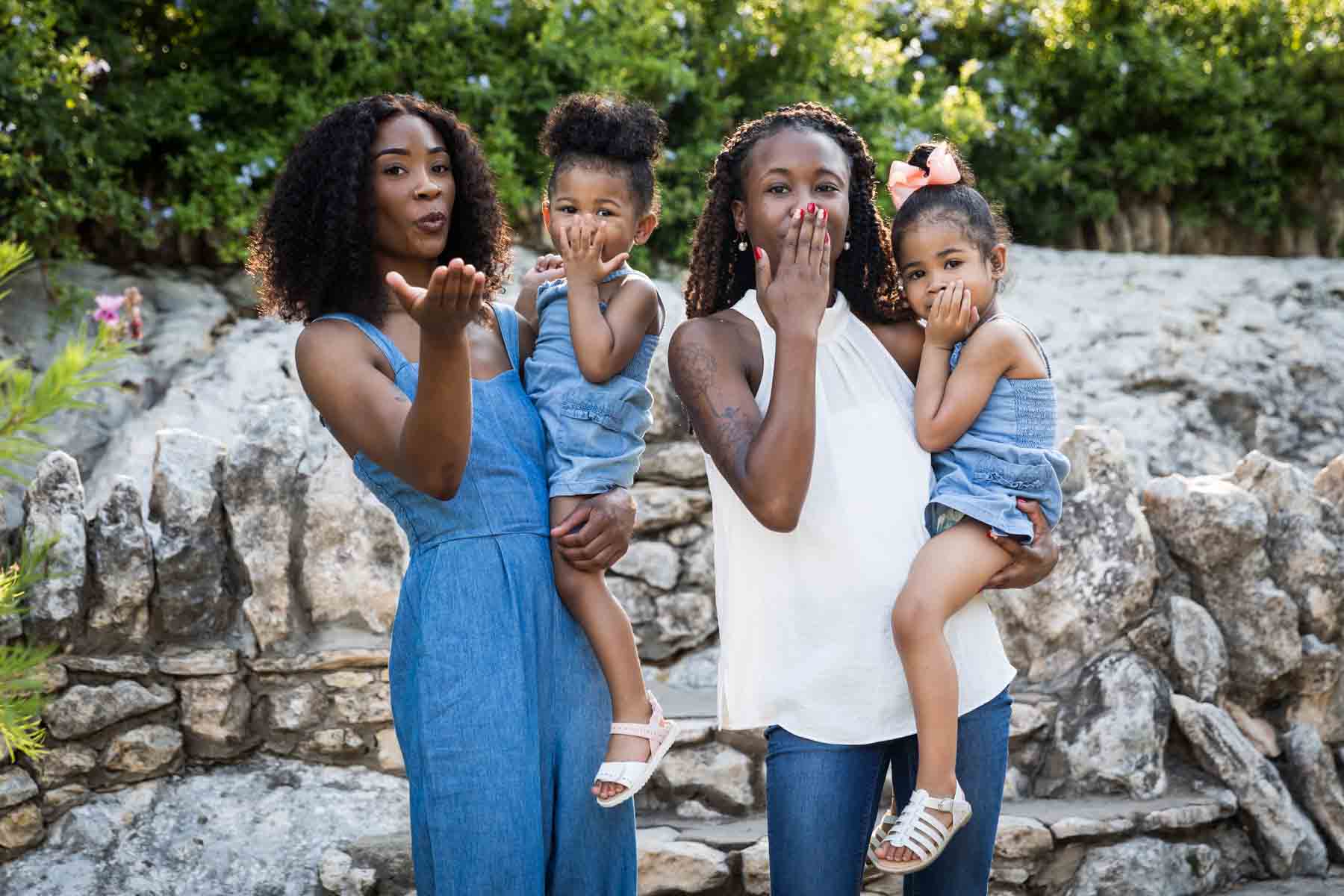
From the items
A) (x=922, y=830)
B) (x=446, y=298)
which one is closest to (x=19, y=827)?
(x=446, y=298)

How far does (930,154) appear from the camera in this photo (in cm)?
262

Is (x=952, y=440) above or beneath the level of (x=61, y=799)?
above

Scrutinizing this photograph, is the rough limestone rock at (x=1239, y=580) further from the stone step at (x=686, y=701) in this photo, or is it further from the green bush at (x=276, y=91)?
the green bush at (x=276, y=91)

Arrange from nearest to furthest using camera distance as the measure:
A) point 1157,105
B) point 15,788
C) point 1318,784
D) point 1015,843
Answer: point 15,788 → point 1015,843 → point 1318,784 → point 1157,105

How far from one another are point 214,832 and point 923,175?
2.47m

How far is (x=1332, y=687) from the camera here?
409cm

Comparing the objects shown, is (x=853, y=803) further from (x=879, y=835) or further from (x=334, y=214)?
(x=334, y=214)

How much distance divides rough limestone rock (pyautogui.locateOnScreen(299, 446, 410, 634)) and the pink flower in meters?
0.97

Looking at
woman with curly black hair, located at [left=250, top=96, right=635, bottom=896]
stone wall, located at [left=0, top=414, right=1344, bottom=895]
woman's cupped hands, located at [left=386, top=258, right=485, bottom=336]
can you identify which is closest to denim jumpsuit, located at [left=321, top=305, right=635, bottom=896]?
woman with curly black hair, located at [left=250, top=96, right=635, bottom=896]

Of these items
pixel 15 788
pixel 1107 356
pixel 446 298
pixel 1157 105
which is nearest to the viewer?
pixel 446 298

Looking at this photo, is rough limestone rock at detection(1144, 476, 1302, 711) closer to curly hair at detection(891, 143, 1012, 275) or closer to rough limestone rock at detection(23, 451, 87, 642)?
curly hair at detection(891, 143, 1012, 275)

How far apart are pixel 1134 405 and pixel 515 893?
380 cm

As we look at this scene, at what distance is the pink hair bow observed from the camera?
100.0 inches

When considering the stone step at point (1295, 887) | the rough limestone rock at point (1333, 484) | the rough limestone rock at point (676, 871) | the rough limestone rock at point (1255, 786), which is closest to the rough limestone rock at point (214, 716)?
the rough limestone rock at point (676, 871)
